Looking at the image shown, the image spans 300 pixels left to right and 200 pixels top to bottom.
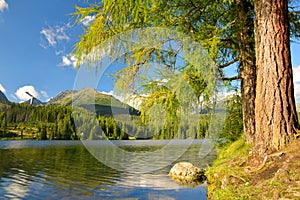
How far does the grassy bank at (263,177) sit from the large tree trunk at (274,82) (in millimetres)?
362

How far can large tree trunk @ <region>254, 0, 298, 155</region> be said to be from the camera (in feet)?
18.3

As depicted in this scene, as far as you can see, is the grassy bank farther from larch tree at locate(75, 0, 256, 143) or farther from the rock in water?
the rock in water

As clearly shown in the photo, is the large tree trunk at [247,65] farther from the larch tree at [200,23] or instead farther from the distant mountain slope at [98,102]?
the distant mountain slope at [98,102]

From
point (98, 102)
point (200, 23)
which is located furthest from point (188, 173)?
point (200, 23)

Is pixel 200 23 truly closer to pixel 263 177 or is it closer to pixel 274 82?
pixel 274 82

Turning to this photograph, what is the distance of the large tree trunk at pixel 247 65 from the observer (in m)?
7.54

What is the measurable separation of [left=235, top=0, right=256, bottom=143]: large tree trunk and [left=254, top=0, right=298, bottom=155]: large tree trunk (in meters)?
1.43

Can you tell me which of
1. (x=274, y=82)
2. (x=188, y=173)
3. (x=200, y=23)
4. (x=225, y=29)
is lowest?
(x=188, y=173)

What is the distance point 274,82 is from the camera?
5.71m

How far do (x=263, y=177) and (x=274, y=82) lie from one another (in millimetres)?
2137

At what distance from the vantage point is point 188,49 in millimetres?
6871

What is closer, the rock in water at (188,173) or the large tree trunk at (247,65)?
the large tree trunk at (247,65)

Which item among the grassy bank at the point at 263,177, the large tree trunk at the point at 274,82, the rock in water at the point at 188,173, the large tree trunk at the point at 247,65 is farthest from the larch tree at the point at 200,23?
the rock in water at the point at 188,173

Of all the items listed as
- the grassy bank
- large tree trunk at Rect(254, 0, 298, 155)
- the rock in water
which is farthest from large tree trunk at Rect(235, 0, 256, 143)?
the rock in water
